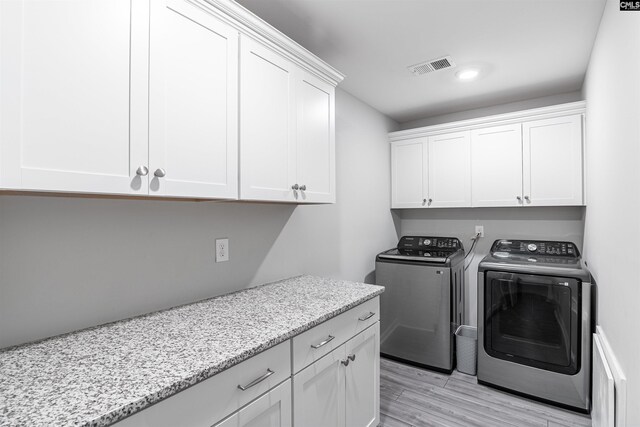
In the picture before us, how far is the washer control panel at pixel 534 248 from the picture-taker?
2.69 meters

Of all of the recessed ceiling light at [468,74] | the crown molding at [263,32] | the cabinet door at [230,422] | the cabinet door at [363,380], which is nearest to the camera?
the cabinet door at [230,422]

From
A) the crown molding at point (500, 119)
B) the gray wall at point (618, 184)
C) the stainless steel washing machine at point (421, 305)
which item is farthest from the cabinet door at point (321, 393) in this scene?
A: the crown molding at point (500, 119)

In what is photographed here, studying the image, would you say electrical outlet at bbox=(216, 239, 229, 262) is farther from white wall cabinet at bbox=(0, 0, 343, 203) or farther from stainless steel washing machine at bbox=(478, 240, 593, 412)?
stainless steel washing machine at bbox=(478, 240, 593, 412)

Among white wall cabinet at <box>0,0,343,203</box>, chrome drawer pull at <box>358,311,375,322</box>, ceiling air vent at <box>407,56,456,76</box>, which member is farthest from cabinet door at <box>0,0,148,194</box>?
ceiling air vent at <box>407,56,456,76</box>

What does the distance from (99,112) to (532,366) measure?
9.68 ft

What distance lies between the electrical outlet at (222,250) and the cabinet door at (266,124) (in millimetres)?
382

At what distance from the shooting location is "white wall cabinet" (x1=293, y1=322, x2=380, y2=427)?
52.7 inches

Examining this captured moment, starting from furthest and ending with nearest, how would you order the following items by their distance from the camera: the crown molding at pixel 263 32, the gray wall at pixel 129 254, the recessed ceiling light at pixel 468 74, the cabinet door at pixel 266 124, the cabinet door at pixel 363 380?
the recessed ceiling light at pixel 468 74, the cabinet door at pixel 363 380, the cabinet door at pixel 266 124, the crown molding at pixel 263 32, the gray wall at pixel 129 254

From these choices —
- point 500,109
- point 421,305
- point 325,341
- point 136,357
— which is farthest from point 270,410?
point 500,109

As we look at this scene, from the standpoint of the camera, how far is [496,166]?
9.41 feet

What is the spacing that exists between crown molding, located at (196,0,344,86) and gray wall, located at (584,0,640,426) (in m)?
1.35

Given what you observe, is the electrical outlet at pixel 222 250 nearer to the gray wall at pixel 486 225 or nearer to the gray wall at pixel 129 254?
the gray wall at pixel 129 254

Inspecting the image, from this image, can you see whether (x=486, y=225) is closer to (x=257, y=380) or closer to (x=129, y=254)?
(x=257, y=380)

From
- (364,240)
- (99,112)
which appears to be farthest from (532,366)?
(99,112)
